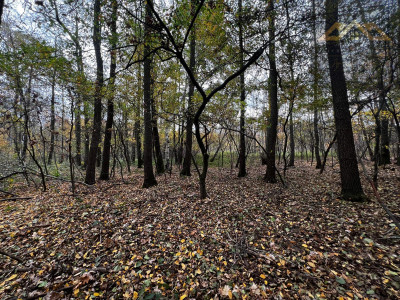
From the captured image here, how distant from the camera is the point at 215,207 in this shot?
5.00 meters

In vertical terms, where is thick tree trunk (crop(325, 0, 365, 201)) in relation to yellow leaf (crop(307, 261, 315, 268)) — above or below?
above

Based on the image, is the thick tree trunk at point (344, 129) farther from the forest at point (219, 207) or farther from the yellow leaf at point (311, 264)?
the yellow leaf at point (311, 264)

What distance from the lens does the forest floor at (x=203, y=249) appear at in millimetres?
2459

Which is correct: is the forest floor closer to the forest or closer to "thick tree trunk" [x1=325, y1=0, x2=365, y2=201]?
the forest

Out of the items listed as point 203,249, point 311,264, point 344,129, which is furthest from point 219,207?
point 344,129

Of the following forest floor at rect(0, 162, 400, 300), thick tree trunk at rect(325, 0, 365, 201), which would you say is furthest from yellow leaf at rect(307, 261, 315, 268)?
thick tree trunk at rect(325, 0, 365, 201)

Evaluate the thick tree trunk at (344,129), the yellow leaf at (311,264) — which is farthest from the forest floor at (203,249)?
the thick tree trunk at (344,129)

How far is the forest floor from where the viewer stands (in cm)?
246

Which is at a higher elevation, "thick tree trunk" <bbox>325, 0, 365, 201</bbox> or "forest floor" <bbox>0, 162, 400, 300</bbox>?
"thick tree trunk" <bbox>325, 0, 365, 201</bbox>

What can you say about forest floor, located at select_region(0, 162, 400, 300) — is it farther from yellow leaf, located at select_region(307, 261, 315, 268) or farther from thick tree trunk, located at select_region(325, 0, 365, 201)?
thick tree trunk, located at select_region(325, 0, 365, 201)

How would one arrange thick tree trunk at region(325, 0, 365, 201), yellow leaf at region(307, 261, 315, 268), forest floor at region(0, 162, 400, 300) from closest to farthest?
forest floor at region(0, 162, 400, 300), yellow leaf at region(307, 261, 315, 268), thick tree trunk at region(325, 0, 365, 201)

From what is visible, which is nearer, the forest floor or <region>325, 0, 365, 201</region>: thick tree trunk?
the forest floor

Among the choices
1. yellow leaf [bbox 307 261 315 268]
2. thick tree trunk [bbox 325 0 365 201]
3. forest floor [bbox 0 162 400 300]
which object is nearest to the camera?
forest floor [bbox 0 162 400 300]

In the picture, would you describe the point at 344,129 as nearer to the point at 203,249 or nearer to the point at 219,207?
the point at 219,207
